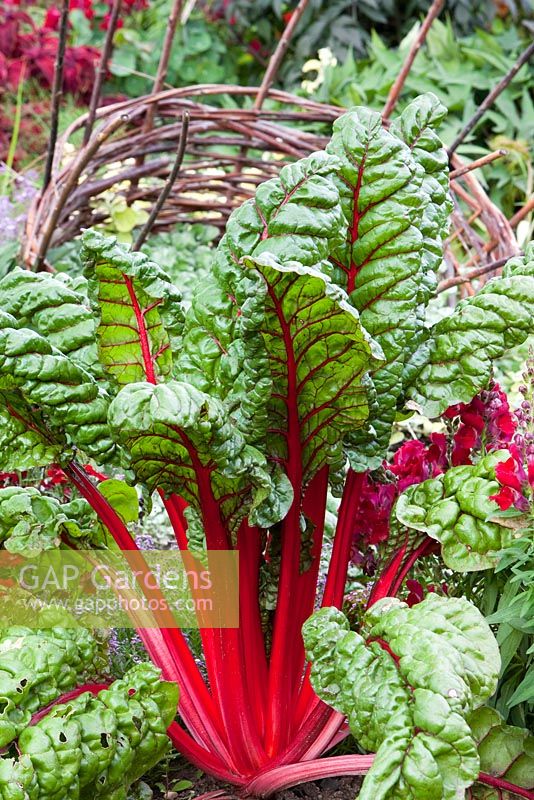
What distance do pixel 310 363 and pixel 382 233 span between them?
217 mm

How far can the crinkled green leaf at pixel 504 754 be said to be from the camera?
3.71 ft

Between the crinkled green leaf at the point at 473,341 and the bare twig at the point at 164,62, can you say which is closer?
the crinkled green leaf at the point at 473,341

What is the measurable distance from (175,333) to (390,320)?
304 millimetres

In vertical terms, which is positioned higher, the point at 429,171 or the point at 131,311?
the point at 429,171

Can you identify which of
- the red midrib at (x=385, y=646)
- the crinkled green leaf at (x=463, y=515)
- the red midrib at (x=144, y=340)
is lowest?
the red midrib at (x=385, y=646)

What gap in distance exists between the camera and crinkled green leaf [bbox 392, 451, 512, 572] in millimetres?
1179

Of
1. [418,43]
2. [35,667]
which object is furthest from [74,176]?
[35,667]

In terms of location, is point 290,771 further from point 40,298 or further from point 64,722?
point 40,298


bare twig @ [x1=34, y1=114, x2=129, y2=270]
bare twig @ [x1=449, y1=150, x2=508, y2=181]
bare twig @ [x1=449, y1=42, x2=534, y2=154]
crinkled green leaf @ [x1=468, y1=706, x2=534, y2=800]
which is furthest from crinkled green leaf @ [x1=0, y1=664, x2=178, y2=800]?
bare twig @ [x1=449, y1=42, x2=534, y2=154]

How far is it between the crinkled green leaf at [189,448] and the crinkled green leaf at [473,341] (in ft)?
0.93

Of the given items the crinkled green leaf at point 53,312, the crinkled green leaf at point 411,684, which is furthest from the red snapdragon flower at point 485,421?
the crinkled green leaf at point 53,312

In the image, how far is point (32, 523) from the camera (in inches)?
50.0

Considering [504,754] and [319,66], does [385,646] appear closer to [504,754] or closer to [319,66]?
[504,754]

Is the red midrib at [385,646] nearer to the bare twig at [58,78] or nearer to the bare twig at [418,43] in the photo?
the bare twig at [418,43]
